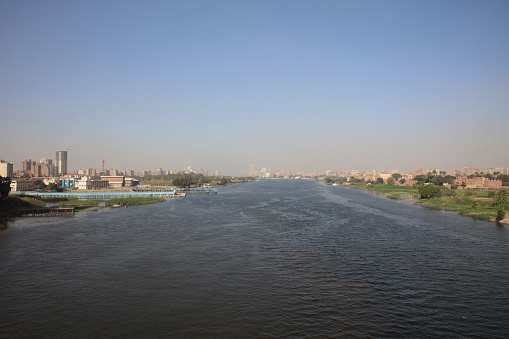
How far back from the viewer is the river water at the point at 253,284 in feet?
20.1

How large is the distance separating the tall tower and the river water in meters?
109

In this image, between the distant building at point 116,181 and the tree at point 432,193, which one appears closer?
the tree at point 432,193

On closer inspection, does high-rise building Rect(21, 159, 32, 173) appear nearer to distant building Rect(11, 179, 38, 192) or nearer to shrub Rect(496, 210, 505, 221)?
distant building Rect(11, 179, 38, 192)

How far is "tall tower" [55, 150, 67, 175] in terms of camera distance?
4242 inches

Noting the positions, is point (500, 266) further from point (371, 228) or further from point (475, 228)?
point (475, 228)

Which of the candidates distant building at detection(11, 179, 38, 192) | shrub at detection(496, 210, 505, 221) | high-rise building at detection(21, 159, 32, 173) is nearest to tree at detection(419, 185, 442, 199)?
shrub at detection(496, 210, 505, 221)

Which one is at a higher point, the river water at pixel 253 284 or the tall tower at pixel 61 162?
the tall tower at pixel 61 162

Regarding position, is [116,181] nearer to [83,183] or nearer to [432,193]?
[83,183]

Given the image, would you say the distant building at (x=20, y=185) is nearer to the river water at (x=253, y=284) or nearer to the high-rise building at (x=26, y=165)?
the river water at (x=253, y=284)

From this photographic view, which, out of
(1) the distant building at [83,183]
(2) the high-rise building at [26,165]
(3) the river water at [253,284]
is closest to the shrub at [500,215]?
(3) the river water at [253,284]

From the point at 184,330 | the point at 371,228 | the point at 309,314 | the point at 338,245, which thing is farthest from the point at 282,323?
the point at 371,228

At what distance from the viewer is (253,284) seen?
8141mm

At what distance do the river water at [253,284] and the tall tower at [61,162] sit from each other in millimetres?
108500

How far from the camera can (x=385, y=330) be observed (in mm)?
5965
